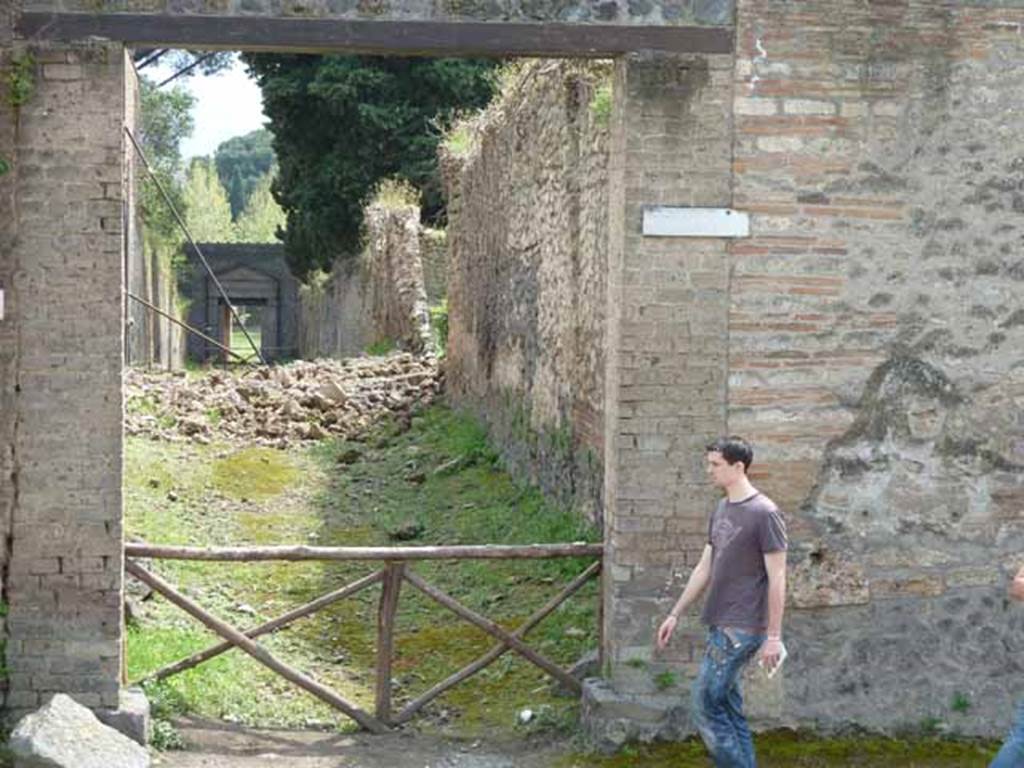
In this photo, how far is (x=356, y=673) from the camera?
9242 millimetres

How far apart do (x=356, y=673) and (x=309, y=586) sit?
6.82 feet

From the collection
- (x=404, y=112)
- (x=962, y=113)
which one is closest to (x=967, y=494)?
(x=962, y=113)

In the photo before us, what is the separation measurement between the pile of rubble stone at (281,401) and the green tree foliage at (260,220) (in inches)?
1571

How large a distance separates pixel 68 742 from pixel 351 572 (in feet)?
16.9

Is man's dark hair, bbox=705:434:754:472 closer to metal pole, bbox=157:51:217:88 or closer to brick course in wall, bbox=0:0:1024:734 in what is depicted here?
brick course in wall, bbox=0:0:1024:734

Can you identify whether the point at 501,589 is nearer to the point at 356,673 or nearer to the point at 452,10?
the point at 356,673

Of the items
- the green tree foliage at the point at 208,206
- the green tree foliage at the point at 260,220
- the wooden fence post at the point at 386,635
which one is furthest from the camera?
the green tree foliage at the point at 260,220

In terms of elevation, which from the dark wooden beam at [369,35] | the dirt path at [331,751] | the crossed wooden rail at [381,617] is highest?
the dark wooden beam at [369,35]

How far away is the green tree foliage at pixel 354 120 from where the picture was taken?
26953mm

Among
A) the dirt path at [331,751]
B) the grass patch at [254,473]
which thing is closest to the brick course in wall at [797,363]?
the dirt path at [331,751]

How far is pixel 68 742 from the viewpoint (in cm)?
669

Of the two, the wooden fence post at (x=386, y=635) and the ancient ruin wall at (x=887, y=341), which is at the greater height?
the ancient ruin wall at (x=887, y=341)

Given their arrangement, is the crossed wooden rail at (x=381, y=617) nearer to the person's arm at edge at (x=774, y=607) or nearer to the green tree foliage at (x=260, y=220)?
the person's arm at edge at (x=774, y=607)

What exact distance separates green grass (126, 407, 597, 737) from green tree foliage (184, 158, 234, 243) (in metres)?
41.2
